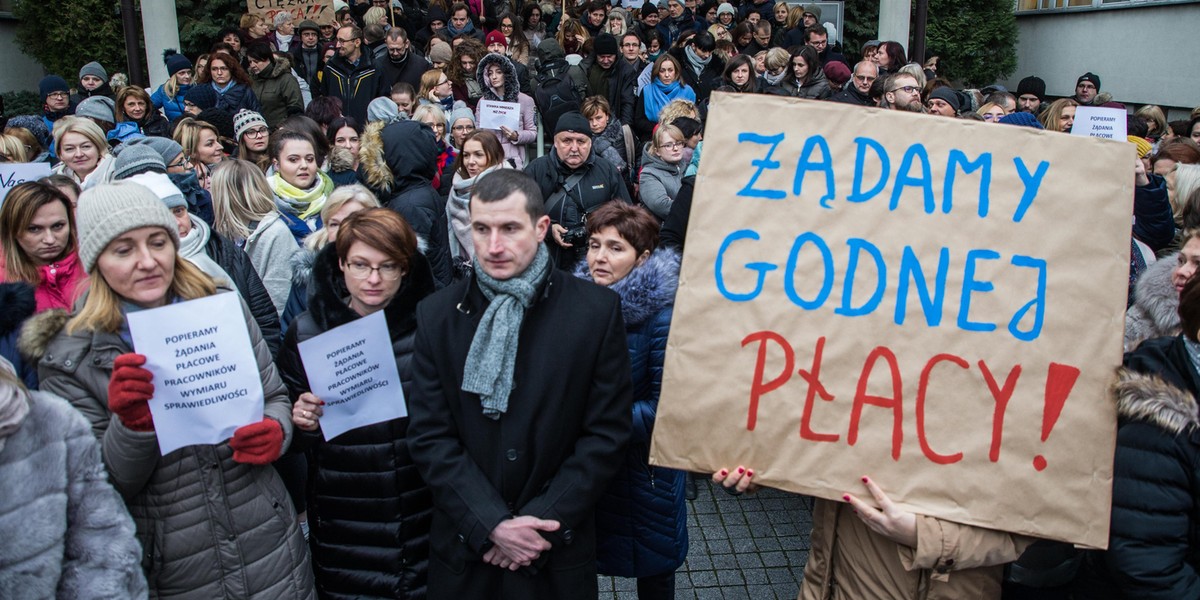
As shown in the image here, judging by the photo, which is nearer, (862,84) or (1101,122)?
(1101,122)

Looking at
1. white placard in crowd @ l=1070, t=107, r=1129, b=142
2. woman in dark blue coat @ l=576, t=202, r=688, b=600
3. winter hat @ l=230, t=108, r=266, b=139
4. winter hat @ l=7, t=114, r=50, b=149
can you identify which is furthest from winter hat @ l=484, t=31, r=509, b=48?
woman in dark blue coat @ l=576, t=202, r=688, b=600

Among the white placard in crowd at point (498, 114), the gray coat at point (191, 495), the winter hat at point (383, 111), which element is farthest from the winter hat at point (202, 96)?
the gray coat at point (191, 495)

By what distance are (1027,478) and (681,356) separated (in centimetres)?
95

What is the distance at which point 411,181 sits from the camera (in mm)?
6105

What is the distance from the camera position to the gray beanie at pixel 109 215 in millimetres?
2865

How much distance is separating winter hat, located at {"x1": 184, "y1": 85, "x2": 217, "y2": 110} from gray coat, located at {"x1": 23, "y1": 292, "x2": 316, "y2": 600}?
706 cm

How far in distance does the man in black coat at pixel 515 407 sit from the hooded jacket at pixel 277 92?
8.10m

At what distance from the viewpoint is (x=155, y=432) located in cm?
273

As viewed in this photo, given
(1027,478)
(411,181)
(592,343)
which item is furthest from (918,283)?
(411,181)

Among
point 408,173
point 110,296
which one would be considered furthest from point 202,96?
point 110,296

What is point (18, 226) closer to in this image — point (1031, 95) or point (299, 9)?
point (1031, 95)

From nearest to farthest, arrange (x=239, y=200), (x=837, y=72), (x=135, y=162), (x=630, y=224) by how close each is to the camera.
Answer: (x=630, y=224) < (x=135, y=162) < (x=239, y=200) < (x=837, y=72)

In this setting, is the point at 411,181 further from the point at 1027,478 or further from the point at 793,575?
the point at 1027,478

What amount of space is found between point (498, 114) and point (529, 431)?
6.24 m
